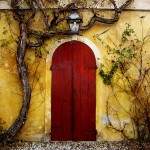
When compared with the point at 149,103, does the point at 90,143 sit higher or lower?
lower

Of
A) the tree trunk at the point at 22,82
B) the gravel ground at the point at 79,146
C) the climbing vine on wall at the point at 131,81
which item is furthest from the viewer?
the climbing vine on wall at the point at 131,81

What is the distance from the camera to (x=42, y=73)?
852 cm

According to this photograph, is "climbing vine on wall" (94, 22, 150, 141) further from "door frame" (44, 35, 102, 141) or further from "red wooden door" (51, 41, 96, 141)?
"red wooden door" (51, 41, 96, 141)

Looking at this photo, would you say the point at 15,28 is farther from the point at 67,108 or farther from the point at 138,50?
the point at 138,50

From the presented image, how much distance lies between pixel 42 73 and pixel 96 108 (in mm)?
1694

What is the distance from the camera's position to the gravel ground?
8034mm

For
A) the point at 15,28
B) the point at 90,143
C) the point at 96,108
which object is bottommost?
the point at 90,143

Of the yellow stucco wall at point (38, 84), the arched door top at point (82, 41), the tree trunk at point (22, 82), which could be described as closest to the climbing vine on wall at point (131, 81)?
the yellow stucco wall at point (38, 84)

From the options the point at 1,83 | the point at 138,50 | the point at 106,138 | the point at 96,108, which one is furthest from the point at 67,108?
the point at 138,50

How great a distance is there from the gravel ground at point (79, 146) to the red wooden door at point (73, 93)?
0.26 m

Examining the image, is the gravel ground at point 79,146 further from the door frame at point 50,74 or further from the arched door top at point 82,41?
the arched door top at point 82,41

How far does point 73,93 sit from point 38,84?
3.12 ft

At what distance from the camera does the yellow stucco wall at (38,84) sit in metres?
8.48

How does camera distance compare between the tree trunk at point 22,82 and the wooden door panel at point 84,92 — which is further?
the wooden door panel at point 84,92
